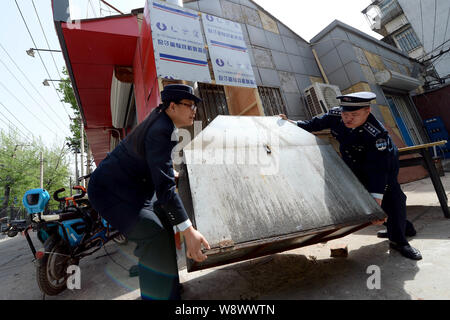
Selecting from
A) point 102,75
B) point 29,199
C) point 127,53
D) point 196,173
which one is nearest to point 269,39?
point 127,53

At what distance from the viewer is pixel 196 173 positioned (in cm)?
160

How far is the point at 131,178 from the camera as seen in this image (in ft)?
5.01

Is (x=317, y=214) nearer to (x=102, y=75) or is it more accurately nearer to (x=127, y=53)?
(x=127, y=53)

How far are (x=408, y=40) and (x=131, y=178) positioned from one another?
1072 inches

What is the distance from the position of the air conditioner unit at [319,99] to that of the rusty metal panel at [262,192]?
188 inches

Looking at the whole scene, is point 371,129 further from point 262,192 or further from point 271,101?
point 271,101

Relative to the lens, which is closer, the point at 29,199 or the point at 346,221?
the point at 346,221

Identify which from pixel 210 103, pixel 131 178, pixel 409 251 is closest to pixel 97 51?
pixel 210 103

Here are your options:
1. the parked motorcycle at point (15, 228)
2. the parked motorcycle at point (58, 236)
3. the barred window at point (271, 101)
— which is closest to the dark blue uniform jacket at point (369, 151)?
the parked motorcycle at point (58, 236)

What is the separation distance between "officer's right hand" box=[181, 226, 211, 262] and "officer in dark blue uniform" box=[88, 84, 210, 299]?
0.13 metres

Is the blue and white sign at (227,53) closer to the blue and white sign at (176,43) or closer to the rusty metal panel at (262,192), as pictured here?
the blue and white sign at (176,43)

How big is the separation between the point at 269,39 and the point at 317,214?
7.13 m
